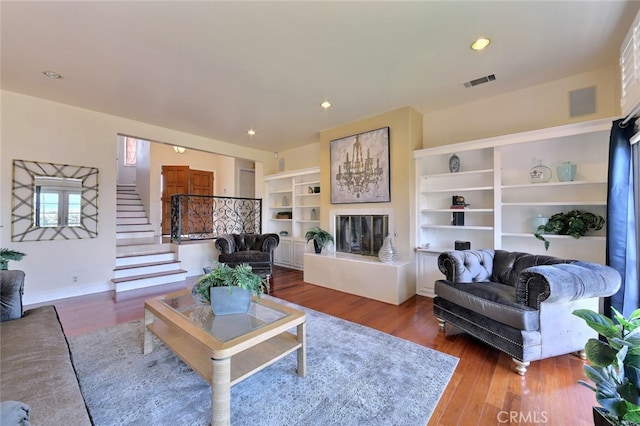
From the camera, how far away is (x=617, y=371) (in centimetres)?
107

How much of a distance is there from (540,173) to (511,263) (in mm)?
1307

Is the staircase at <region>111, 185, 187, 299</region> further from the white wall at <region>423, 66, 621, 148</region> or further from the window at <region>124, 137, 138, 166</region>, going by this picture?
the white wall at <region>423, 66, 621, 148</region>

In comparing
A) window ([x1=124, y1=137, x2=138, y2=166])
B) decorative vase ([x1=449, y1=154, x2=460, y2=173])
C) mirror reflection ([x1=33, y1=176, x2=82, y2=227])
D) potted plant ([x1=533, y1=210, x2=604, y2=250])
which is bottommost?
potted plant ([x1=533, y1=210, x2=604, y2=250])

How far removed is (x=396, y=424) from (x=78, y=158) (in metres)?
5.29

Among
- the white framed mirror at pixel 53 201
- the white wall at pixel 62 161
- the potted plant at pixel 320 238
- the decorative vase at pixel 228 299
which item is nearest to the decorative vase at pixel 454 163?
the potted plant at pixel 320 238

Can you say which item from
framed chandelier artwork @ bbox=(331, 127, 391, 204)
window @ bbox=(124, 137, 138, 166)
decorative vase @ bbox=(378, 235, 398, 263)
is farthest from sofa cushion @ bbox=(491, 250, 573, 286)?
window @ bbox=(124, 137, 138, 166)

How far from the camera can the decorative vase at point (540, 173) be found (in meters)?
3.10

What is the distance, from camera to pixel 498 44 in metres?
2.42

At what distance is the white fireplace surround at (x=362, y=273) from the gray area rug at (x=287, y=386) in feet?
3.90

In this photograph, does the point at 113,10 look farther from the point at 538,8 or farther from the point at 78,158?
the point at 538,8

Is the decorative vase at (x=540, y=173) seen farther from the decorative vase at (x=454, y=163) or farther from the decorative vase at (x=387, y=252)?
the decorative vase at (x=387, y=252)

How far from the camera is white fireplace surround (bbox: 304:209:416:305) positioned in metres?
3.56

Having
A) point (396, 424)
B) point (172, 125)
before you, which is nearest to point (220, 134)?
point (172, 125)

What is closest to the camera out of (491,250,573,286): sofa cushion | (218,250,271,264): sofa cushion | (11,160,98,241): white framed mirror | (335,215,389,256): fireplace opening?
(491,250,573,286): sofa cushion
